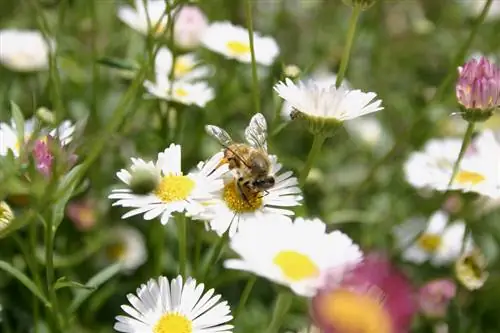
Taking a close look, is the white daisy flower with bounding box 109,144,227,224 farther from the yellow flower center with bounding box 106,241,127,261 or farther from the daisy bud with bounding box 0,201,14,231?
the yellow flower center with bounding box 106,241,127,261

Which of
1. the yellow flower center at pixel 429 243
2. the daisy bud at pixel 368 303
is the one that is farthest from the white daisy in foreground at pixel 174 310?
the yellow flower center at pixel 429 243

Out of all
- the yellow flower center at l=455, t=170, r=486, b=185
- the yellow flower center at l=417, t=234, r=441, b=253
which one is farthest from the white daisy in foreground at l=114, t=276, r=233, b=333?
the yellow flower center at l=417, t=234, r=441, b=253

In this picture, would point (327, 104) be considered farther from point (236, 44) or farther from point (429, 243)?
point (429, 243)

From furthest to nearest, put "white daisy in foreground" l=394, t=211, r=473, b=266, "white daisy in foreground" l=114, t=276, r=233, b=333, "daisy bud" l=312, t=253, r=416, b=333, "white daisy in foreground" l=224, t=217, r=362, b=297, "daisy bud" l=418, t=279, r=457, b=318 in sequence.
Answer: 1. "white daisy in foreground" l=394, t=211, r=473, b=266
2. "daisy bud" l=418, t=279, r=457, b=318
3. "white daisy in foreground" l=114, t=276, r=233, b=333
4. "white daisy in foreground" l=224, t=217, r=362, b=297
5. "daisy bud" l=312, t=253, r=416, b=333

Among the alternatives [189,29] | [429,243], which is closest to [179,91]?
[189,29]

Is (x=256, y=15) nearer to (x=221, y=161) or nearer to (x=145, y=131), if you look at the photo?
(x=145, y=131)

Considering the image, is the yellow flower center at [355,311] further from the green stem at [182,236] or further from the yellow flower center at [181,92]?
the yellow flower center at [181,92]
